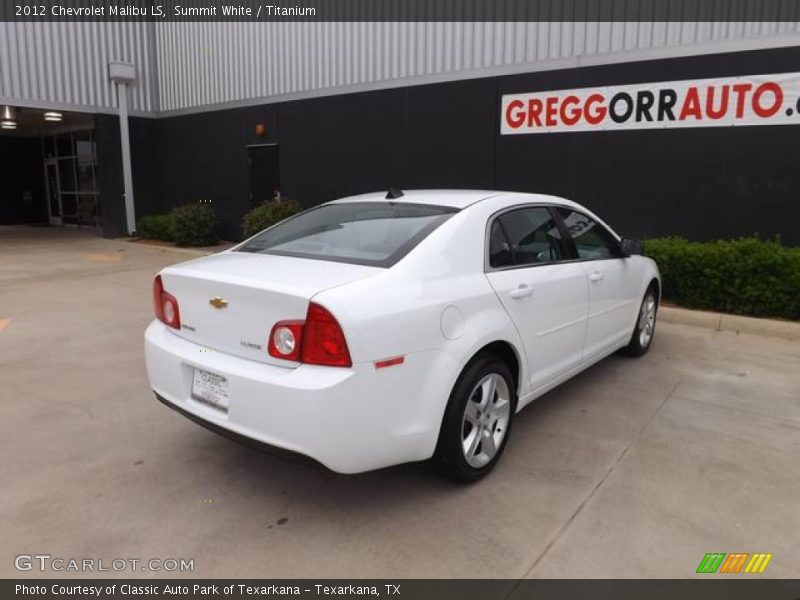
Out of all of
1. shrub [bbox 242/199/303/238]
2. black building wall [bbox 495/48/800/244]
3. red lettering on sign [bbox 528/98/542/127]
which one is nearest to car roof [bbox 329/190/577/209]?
black building wall [bbox 495/48/800/244]

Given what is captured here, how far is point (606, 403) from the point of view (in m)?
4.62

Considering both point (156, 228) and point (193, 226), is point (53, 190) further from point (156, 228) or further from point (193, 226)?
point (193, 226)

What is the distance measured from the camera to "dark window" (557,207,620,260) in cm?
454

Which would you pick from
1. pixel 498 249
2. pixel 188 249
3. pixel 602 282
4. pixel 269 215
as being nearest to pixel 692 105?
pixel 602 282

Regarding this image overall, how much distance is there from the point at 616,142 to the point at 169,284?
7201 millimetres

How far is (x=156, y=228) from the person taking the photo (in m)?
14.9

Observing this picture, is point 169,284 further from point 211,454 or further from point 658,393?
point 658,393

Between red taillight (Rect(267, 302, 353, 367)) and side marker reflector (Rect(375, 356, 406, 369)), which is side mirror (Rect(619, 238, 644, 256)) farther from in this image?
red taillight (Rect(267, 302, 353, 367))

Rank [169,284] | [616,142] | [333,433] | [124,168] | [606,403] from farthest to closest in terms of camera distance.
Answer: [124,168] → [616,142] → [606,403] → [169,284] → [333,433]

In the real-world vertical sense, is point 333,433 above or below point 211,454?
above

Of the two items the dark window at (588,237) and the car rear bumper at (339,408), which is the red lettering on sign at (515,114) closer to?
the dark window at (588,237)

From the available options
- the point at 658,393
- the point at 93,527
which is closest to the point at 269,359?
the point at 93,527

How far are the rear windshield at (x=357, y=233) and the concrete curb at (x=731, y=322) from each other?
15.4ft

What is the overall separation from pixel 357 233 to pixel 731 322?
16.9ft
